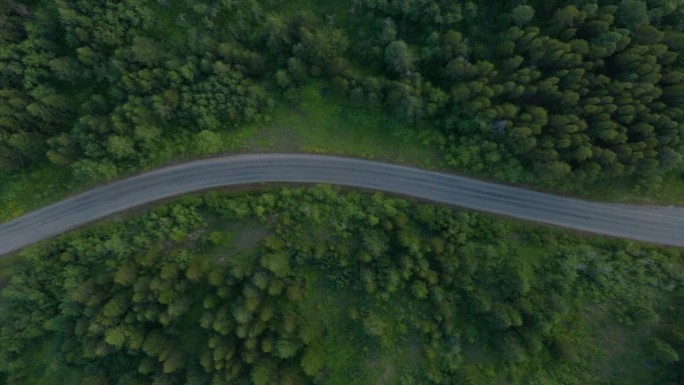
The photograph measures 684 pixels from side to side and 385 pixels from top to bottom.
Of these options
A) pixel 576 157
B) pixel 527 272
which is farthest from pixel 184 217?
pixel 576 157

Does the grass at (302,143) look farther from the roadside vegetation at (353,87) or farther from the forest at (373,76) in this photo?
the forest at (373,76)

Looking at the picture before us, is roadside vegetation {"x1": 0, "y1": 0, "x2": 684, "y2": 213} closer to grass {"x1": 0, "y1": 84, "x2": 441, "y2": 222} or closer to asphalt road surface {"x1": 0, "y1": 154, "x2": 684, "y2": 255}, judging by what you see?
grass {"x1": 0, "y1": 84, "x2": 441, "y2": 222}

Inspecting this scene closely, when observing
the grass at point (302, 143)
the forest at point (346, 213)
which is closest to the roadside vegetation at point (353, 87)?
the grass at point (302, 143)

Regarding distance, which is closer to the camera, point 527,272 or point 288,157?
point 527,272

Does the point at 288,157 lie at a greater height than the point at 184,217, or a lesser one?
greater

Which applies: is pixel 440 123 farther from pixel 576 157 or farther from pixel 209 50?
pixel 209 50

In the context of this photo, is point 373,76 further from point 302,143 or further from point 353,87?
point 302,143

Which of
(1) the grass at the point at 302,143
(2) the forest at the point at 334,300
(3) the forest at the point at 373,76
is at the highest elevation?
(3) the forest at the point at 373,76
